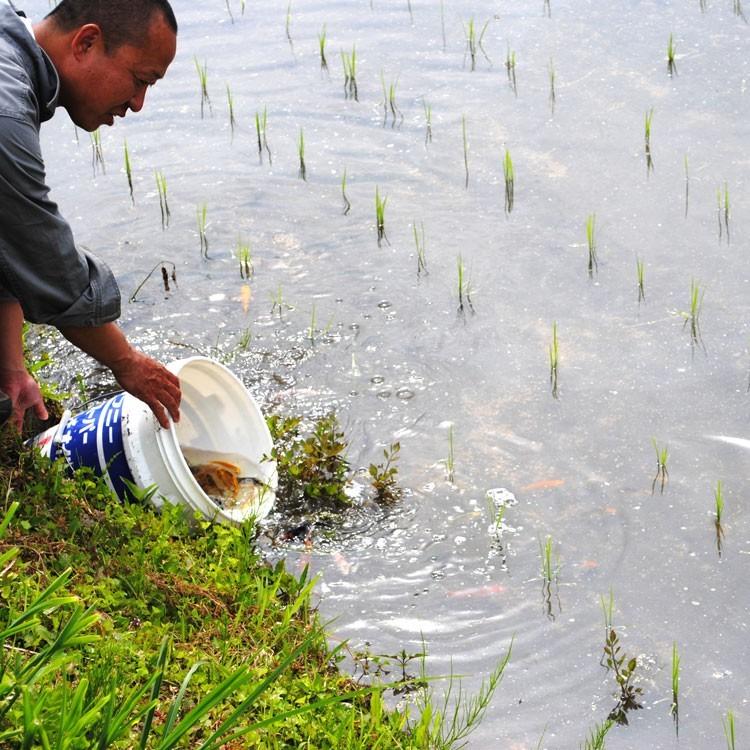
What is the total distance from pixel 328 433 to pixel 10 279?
1.33 m

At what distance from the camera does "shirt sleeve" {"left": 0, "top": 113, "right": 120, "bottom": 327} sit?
2580 millimetres

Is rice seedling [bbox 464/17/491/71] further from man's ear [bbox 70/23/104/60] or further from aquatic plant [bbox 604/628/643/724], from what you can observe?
aquatic plant [bbox 604/628/643/724]

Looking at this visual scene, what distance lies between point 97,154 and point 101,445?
299 cm

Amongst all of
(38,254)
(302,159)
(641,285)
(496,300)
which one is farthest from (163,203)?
(38,254)

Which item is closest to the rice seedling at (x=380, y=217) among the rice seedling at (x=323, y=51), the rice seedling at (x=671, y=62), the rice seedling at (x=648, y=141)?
the rice seedling at (x=648, y=141)

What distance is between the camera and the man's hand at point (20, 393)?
3137mm

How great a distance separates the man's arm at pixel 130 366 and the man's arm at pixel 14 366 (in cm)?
20

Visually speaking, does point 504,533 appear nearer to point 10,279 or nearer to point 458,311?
point 458,311

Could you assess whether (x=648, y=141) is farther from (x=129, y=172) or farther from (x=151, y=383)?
(x=151, y=383)

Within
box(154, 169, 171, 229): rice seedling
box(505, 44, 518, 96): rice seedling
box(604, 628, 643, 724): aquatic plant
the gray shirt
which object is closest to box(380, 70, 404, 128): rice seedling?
box(505, 44, 518, 96): rice seedling

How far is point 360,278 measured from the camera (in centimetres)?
476

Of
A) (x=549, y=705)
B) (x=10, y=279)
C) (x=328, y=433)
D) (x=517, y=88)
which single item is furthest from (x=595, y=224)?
(x=10, y=279)

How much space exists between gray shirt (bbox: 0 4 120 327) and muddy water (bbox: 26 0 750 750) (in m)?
1.06

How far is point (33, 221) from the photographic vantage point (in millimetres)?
2658
